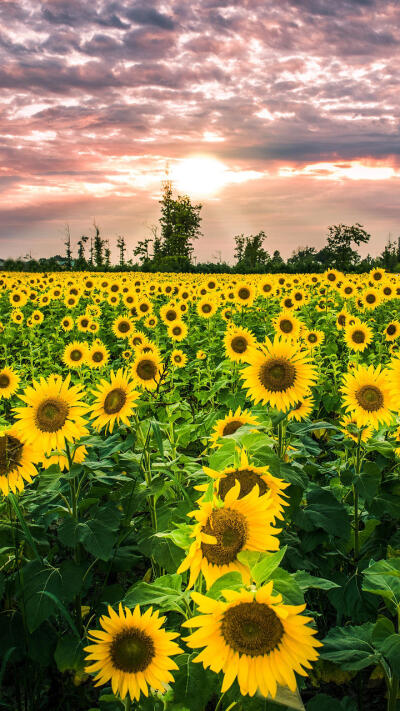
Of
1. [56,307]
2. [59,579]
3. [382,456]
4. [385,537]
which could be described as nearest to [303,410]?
[382,456]

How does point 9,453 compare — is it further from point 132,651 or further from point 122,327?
point 122,327

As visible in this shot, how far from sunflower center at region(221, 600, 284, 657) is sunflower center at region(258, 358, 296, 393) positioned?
1299mm

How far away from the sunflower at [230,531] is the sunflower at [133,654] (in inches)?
10.9

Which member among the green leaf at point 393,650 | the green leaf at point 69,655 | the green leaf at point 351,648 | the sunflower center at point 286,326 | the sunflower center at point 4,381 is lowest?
the green leaf at point 69,655

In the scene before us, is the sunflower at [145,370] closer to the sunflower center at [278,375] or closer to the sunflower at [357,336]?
the sunflower center at [278,375]

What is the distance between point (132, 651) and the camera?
156 cm

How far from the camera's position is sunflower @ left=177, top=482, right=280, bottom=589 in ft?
4.77

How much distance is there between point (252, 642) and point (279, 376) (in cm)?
136

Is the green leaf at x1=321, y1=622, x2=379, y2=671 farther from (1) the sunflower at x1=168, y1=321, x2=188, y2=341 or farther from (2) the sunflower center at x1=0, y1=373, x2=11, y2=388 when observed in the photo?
(1) the sunflower at x1=168, y1=321, x2=188, y2=341

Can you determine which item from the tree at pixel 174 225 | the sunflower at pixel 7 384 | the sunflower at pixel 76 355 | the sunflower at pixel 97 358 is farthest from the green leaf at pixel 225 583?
the tree at pixel 174 225

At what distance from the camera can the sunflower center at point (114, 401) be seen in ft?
8.92

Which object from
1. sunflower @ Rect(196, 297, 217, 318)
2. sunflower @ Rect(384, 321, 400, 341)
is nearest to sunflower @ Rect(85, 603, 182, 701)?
sunflower @ Rect(384, 321, 400, 341)

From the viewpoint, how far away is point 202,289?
12.5 meters

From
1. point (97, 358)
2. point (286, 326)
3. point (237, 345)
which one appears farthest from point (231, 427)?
point (97, 358)
